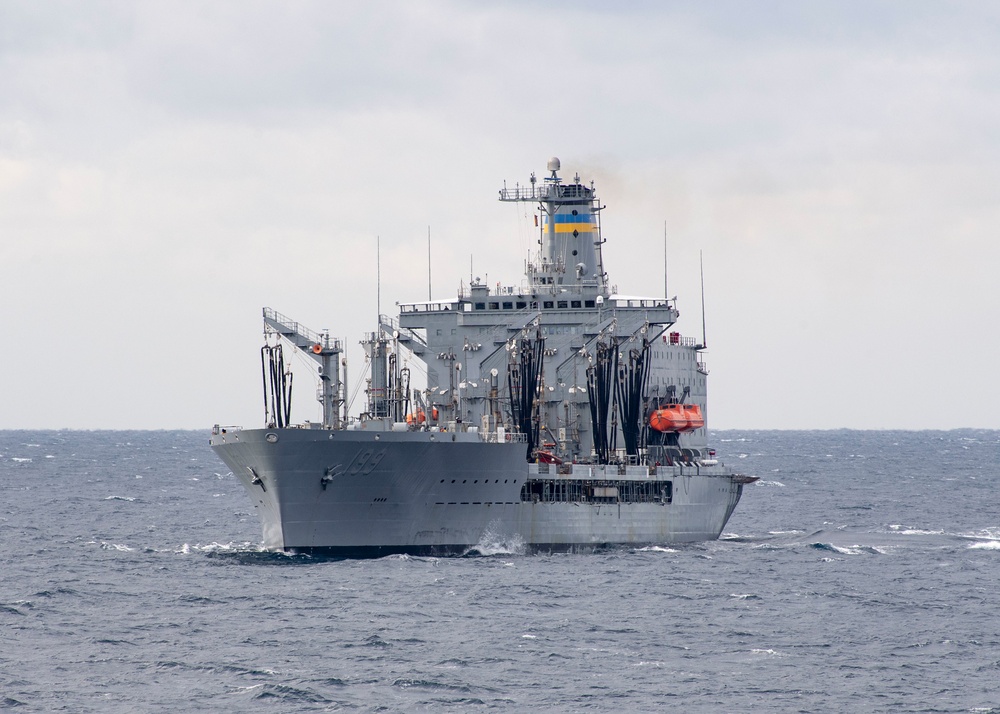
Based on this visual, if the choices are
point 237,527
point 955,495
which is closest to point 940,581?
point 237,527

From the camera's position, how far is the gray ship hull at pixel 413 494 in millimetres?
45906

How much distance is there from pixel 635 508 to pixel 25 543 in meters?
24.2

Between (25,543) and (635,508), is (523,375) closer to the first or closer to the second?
(635,508)

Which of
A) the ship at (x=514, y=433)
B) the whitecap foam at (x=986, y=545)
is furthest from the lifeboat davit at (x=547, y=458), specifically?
the whitecap foam at (x=986, y=545)

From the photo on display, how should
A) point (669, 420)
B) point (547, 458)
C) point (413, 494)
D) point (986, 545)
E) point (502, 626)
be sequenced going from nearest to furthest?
point (502, 626), point (413, 494), point (547, 458), point (669, 420), point (986, 545)

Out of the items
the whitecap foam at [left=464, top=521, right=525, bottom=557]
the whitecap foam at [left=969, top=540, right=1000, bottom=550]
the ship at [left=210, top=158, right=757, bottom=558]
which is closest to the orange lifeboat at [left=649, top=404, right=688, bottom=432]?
the ship at [left=210, top=158, right=757, bottom=558]

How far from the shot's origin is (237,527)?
2549 inches

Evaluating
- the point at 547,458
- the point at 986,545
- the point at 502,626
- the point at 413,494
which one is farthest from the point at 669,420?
the point at 502,626

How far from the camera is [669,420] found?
58.0 metres

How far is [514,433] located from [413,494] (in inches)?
248

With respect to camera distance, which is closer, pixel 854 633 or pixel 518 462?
pixel 854 633

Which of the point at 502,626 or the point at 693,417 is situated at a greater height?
the point at 693,417

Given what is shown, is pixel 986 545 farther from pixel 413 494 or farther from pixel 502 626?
pixel 502 626

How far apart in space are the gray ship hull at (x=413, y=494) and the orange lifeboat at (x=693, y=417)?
5.80 meters
